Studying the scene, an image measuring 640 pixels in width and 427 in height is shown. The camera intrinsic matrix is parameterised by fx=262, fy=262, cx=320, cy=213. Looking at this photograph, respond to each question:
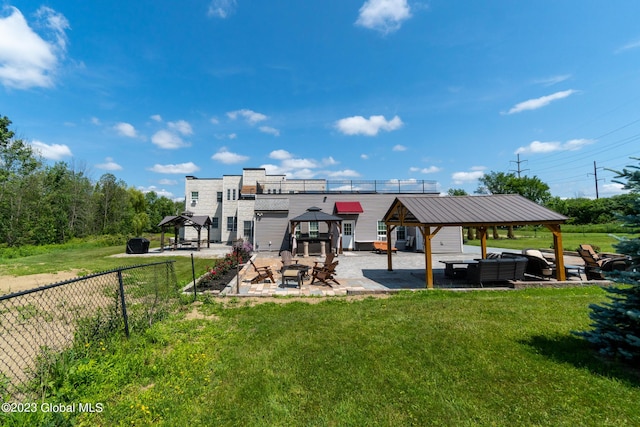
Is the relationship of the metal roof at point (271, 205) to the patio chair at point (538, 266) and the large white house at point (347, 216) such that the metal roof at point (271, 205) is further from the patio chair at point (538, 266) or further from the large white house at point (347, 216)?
the patio chair at point (538, 266)

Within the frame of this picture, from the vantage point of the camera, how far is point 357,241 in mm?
19531

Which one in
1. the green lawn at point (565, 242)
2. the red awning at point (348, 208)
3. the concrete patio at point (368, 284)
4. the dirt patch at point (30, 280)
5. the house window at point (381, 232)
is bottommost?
the concrete patio at point (368, 284)

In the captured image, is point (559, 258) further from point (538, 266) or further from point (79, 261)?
point (79, 261)

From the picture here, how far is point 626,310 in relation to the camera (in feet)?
10.2

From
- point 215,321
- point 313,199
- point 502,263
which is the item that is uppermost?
point 313,199

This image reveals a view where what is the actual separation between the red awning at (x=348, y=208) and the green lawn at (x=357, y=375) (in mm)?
14450

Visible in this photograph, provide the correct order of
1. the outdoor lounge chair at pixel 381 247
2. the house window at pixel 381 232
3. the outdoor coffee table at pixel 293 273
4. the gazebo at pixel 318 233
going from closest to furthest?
the outdoor coffee table at pixel 293 273
the gazebo at pixel 318 233
the outdoor lounge chair at pixel 381 247
the house window at pixel 381 232

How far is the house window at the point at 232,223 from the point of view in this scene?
27500 millimetres

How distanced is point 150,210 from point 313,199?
4072 centimetres

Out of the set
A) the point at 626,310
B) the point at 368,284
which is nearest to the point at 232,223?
the point at 368,284

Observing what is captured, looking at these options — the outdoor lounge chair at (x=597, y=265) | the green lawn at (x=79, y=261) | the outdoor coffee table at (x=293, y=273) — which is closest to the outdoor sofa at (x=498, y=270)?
the outdoor lounge chair at (x=597, y=265)

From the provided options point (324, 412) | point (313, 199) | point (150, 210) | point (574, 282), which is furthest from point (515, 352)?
point (150, 210)

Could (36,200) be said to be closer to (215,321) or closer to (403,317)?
(215,321)

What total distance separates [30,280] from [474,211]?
52.3ft
